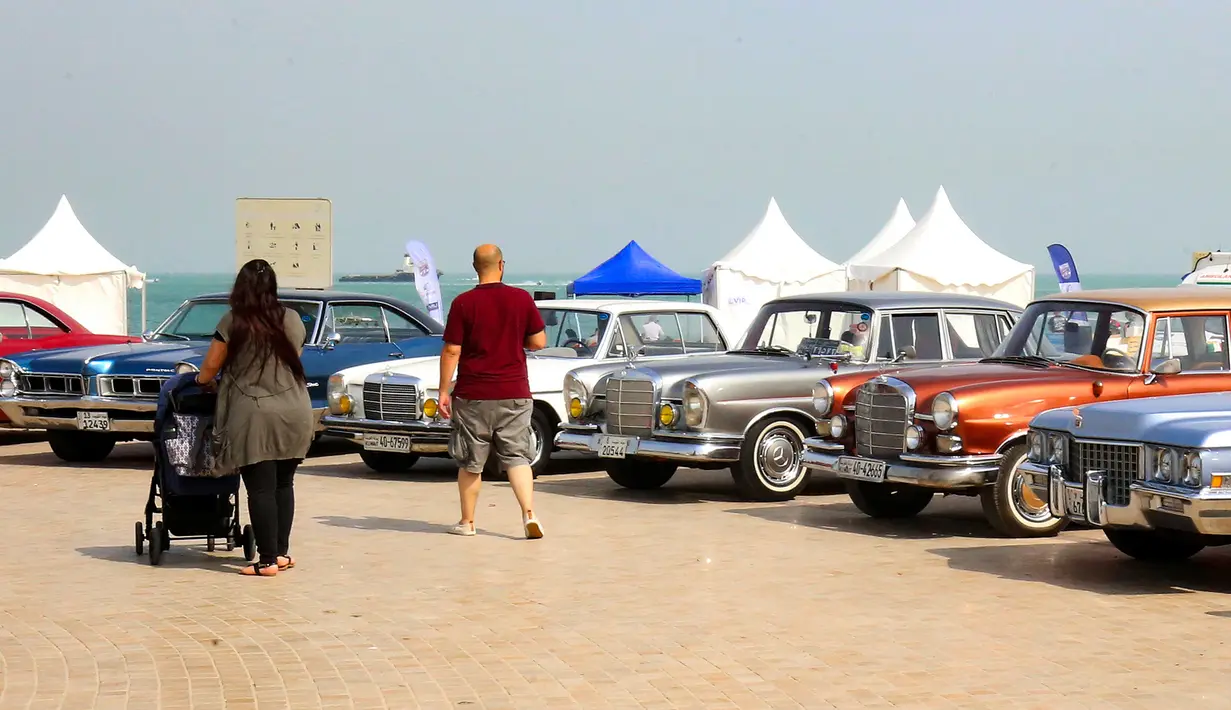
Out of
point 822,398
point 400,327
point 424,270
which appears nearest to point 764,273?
point 424,270

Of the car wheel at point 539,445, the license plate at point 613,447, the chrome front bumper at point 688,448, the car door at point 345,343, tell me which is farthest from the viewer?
the car door at point 345,343

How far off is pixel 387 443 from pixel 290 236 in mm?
10253

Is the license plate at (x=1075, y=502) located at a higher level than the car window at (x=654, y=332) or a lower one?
lower

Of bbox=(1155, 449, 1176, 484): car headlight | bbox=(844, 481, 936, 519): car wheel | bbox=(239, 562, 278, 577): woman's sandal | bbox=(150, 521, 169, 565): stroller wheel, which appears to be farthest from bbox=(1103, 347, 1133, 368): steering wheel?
bbox=(150, 521, 169, 565): stroller wheel

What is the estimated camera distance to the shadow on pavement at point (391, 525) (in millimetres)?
10906

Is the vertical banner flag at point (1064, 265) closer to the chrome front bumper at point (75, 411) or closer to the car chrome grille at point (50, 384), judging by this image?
the chrome front bumper at point (75, 411)

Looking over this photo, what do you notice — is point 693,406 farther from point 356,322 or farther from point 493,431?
point 356,322

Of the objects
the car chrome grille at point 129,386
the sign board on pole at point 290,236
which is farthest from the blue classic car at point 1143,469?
the sign board on pole at point 290,236

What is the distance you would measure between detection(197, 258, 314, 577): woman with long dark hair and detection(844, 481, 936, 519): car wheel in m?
4.55

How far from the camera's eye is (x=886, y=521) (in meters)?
11.7

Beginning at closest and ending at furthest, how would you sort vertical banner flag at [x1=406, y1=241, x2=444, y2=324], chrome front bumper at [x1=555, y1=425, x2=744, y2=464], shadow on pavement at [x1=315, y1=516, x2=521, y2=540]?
shadow on pavement at [x1=315, y1=516, x2=521, y2=540], chrome front bumper at [x1=555, y1=425, x2=744, y2=464], vertical banner flag at [x1=406, y1=241, x2=444, y2=324]

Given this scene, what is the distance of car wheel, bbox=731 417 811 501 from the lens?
1261 centimetres

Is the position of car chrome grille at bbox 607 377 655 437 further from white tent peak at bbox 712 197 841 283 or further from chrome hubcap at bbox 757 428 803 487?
white tent peak at bbox 712 197 841 283

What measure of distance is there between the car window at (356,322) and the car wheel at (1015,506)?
25.9 ft
